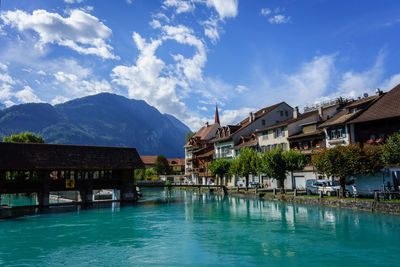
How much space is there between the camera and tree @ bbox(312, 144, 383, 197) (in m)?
33.2

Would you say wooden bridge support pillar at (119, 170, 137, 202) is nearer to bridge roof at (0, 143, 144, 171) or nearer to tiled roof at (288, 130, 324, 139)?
bridge roof at (0, 143, 144, 171)

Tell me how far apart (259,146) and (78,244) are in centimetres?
4539

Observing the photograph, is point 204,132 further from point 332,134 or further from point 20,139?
point 332,134

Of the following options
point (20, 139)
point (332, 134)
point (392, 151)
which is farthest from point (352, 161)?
point (20, 139)

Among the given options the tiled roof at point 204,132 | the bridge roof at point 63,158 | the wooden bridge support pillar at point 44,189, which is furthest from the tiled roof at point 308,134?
the tiled roof at point 204,132

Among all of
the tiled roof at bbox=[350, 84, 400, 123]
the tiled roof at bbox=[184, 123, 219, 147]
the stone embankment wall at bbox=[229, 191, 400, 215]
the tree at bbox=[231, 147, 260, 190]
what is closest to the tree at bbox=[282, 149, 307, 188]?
the stone embankment wall at bbox=[229, 191, 400, 215]

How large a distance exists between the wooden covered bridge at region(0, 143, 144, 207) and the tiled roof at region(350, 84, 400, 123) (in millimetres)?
33417

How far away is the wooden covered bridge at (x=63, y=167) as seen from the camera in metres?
38.9

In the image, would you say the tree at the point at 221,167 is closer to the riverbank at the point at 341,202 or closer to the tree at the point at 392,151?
the riverbank at the point at 341,202

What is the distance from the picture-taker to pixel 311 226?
991 inches

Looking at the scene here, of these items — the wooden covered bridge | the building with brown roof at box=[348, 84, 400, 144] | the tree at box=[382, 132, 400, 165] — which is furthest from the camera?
the wooden covered bridge

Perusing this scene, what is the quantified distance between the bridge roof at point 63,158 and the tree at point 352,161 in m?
28.4

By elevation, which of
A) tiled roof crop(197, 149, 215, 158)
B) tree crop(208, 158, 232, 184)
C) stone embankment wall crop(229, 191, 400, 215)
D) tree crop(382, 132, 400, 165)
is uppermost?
tiled roof crop(197, 149, 215, 158)

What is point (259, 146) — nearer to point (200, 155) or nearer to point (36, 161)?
point (200, 155)
